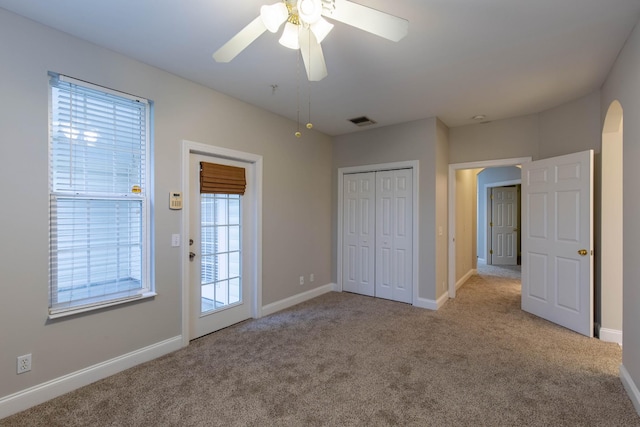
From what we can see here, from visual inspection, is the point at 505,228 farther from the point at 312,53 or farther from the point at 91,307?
the point at 91,307

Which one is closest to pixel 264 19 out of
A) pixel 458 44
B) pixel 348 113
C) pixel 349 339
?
pixel 458 44

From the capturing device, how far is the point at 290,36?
174cm

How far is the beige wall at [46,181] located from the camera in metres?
1.96

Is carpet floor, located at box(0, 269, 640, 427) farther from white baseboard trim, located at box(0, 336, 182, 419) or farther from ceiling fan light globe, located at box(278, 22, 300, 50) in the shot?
ceiling fan light globe, located at box(278, 22, 300, 50)

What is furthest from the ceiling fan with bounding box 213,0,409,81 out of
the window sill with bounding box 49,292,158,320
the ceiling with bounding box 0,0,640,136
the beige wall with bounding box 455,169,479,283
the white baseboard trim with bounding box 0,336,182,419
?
the beige wall with bounding box 455,169,479,283

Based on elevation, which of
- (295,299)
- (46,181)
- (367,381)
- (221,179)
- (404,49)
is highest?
(404,49)

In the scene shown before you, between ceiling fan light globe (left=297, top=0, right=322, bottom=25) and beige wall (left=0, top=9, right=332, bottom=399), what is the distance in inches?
71.6

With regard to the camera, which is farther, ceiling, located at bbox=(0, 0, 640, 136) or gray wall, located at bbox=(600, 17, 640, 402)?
gray wall, located at bbox=(600, 17, 640, 402)

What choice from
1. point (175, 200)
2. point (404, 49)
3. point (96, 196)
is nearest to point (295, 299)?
point (175, 200)

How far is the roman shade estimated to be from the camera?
3.11 m

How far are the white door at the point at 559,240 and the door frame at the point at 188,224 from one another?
11.1ft

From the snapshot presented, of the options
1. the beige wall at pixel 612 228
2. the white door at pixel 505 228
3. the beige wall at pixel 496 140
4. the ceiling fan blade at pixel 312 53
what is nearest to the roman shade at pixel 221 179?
the ceiling fan blade at pixel 312 53

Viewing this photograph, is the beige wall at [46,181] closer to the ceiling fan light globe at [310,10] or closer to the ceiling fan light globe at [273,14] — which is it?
the ceiling fan light globe at [273,14]

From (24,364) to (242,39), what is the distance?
2539mm
